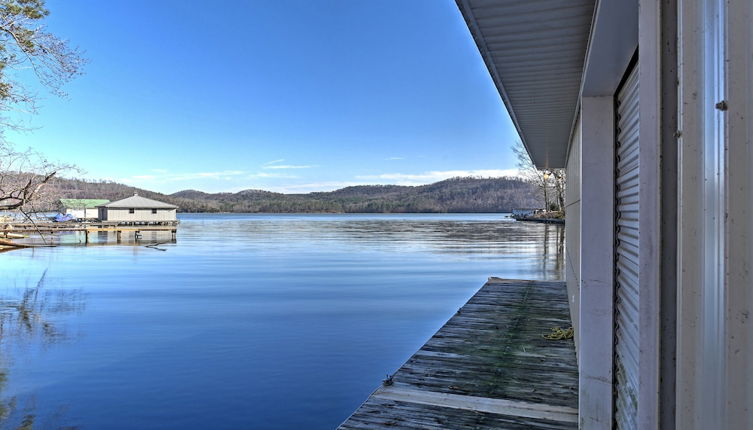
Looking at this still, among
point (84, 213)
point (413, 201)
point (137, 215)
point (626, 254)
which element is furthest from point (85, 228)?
point (413, 201)

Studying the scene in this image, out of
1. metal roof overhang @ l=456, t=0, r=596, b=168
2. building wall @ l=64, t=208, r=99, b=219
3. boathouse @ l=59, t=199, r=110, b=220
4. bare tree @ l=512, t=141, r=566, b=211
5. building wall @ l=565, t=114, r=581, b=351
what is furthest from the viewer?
building wall @ l=64, t=208, r=99, b=219

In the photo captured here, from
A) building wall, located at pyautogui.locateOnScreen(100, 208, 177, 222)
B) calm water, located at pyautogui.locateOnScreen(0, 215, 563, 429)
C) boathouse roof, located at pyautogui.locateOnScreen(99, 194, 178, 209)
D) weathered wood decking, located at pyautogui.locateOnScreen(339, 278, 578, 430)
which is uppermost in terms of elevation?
boathouse roof, located at pyautogui.locateOnScreen(99, 194, 178, 209)

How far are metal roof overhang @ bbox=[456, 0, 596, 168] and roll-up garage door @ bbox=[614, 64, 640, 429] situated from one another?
52 centimetres

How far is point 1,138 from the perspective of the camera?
15.5m

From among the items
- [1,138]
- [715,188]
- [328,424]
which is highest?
[1,138]

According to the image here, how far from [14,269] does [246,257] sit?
459 inches

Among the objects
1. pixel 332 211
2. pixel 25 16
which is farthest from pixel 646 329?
pixel 332 211

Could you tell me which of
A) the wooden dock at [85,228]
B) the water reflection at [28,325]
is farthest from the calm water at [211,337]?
the wooden dock at [85,228]

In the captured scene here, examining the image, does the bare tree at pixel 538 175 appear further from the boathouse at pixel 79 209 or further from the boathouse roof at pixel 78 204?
the boathouse roof at pixel 78 204

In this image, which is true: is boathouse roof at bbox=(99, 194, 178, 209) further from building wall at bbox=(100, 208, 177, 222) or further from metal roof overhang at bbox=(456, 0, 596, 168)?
metal roof overhang at bbox=(456, 0, 596, 168)

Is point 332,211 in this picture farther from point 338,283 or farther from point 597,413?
point 597,413

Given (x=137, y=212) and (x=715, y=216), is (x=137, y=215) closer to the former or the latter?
(x=137, y=212)

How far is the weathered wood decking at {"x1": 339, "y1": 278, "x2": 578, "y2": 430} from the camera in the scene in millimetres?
4926

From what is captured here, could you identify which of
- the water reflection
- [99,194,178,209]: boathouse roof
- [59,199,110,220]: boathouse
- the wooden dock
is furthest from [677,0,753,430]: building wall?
[59,199,110,220]: boathouse
